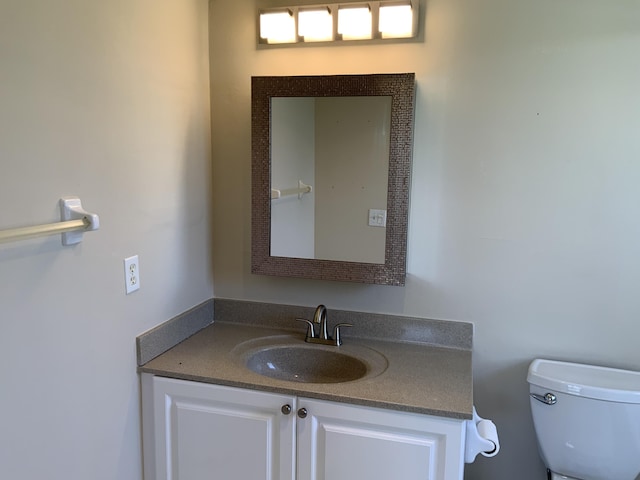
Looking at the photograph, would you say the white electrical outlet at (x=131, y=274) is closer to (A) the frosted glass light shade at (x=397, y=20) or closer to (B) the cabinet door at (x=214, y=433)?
(B) the cabinet door at (x=214, y=433)

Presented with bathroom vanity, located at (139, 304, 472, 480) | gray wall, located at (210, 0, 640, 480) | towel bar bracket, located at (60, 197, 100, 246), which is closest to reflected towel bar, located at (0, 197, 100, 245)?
towel bar bracket, located at (60, 197, 100, 246)

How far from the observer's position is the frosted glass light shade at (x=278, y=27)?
186 cm

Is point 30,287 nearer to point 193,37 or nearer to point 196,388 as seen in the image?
point 196,388

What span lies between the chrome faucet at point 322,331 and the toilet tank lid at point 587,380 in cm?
67

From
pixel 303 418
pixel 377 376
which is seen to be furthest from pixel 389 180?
pixel 303 418

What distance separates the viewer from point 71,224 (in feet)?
4.06

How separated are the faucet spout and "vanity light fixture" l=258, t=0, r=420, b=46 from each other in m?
0.99

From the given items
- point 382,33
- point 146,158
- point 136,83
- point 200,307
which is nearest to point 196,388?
point 200,307

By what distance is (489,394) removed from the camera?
1.88 meters

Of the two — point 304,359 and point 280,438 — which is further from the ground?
point 304,359

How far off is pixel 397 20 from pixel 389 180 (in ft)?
1.81

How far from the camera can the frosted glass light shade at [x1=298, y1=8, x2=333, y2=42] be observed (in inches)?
71.6

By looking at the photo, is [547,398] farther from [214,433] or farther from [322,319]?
[214,433]

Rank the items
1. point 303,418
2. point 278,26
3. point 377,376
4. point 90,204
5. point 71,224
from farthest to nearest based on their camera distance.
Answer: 1. point 278,26
2. point 377,376
3. point 303,418
4. point 90,204
5. point 71,224
